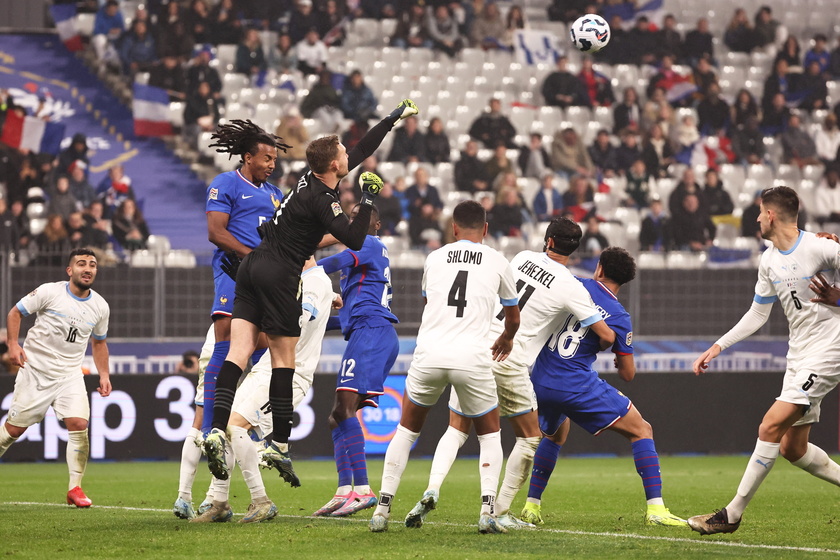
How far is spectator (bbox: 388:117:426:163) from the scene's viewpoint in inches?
798

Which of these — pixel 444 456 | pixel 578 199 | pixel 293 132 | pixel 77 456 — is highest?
pixel 293 132

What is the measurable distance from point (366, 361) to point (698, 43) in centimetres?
1718

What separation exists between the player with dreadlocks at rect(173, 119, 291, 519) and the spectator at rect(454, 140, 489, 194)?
11.9 metres

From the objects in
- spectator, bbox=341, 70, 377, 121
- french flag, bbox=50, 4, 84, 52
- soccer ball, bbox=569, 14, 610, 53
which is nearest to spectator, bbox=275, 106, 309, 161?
spectator, bbox=341, 70, 377, 121

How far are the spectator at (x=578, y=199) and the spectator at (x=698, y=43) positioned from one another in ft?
18.1

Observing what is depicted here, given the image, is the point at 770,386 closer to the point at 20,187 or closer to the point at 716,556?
the point at 716,556

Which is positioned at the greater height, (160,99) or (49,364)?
(160,99)

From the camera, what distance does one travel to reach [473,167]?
65.7 ft

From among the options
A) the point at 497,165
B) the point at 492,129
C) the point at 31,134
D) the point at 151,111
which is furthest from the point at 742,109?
the point at 31,134

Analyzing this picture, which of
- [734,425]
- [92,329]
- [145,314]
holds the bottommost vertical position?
[734,425]

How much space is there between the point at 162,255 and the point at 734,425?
318 inches

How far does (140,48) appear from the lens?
832 inches

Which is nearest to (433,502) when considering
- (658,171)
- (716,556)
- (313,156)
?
(716,556)

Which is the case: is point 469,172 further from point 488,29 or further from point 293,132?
point 488,29
